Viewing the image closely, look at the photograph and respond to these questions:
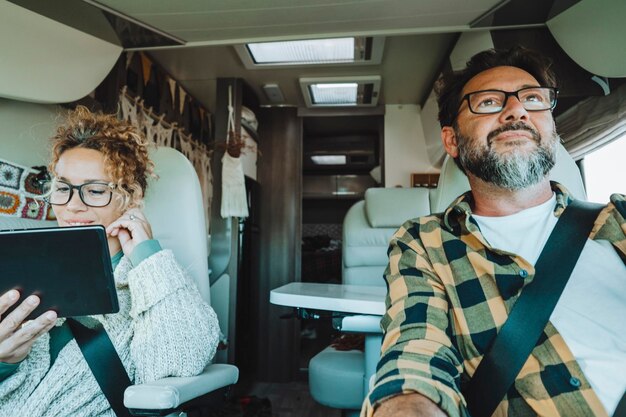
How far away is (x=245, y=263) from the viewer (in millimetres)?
3768

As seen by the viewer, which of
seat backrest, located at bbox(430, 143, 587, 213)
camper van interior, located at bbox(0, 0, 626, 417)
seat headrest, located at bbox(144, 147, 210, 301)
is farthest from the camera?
camper van interior, located at bbox(0, 0, 626, 417)

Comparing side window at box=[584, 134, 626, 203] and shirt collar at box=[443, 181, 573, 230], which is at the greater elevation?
side window at box=[584, 134, 626, 203]

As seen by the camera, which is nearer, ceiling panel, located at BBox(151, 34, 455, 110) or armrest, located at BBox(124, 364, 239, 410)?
armrest, located at BBox(124, 364, 239, 410)

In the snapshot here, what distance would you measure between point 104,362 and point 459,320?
932mm

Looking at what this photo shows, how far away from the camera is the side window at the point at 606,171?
197 centimetres

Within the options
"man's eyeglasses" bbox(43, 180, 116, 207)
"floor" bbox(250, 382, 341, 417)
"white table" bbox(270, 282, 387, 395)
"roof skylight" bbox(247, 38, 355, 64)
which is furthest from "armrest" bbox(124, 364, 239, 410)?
"roof skylight" bbox(247, 38, 355, 64)

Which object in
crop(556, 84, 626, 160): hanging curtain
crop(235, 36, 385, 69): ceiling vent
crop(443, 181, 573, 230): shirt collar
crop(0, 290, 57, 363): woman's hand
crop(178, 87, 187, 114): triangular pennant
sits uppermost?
crop(235, 36, 385, 69): ceiling vent

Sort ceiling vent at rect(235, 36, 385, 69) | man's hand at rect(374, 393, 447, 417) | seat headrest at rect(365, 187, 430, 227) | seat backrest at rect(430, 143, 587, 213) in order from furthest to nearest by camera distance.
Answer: ceiling vent at rect(235, 36, 385, 69) < seat headrest at rect(365, 187, 430, 227) < seat backrest at rect(430, 143, 587, 213) < man's hand at rect(374, 393, 447, 417)

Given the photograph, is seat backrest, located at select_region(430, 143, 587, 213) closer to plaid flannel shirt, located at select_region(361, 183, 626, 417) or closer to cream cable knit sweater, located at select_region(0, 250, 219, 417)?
plaid flannel shirt, located at select_region(361, 183, 626, 417)

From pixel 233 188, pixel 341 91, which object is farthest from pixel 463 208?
pixel 341 91

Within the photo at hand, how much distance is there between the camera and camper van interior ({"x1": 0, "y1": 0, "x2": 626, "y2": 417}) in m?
1.62

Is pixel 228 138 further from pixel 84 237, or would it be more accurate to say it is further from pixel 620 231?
pixel 620 231

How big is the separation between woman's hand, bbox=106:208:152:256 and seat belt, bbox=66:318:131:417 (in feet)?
0.77

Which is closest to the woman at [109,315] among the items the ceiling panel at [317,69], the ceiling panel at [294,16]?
the ceiling panel at [294,16]
